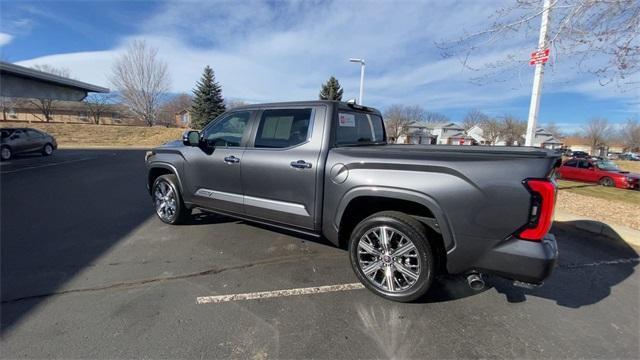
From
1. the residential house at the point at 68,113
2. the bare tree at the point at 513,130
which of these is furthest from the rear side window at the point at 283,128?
the bare tree at the point at 513,130

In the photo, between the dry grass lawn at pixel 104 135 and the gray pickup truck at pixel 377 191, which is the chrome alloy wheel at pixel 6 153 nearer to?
the dry grass lawn at pixel 104 135

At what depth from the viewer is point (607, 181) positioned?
55.4 ft

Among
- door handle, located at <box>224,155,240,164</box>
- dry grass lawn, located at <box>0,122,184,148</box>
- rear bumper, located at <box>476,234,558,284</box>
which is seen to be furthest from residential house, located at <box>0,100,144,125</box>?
rear bumper, located at <box>476,234,558,284</box>

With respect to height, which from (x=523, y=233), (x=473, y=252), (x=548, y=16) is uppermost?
(x=548, y=16)

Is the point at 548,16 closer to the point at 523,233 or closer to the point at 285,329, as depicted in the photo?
the point at 523,233

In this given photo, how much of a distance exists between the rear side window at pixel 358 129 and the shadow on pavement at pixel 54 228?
3.32m

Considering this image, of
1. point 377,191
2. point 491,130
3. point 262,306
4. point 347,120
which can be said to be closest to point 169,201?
point 262,306

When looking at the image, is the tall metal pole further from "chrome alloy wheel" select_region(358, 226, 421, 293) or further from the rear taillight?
"chrome alloy wheel" select_region(358, 226, 421, 293)

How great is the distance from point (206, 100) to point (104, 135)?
50.1 ft

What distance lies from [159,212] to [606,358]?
5617 mm

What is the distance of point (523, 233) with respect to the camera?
2.25m

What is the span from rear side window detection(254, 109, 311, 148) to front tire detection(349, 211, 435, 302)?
1.26m

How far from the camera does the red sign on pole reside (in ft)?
18.6

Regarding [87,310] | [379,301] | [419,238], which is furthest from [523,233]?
[87,310]
